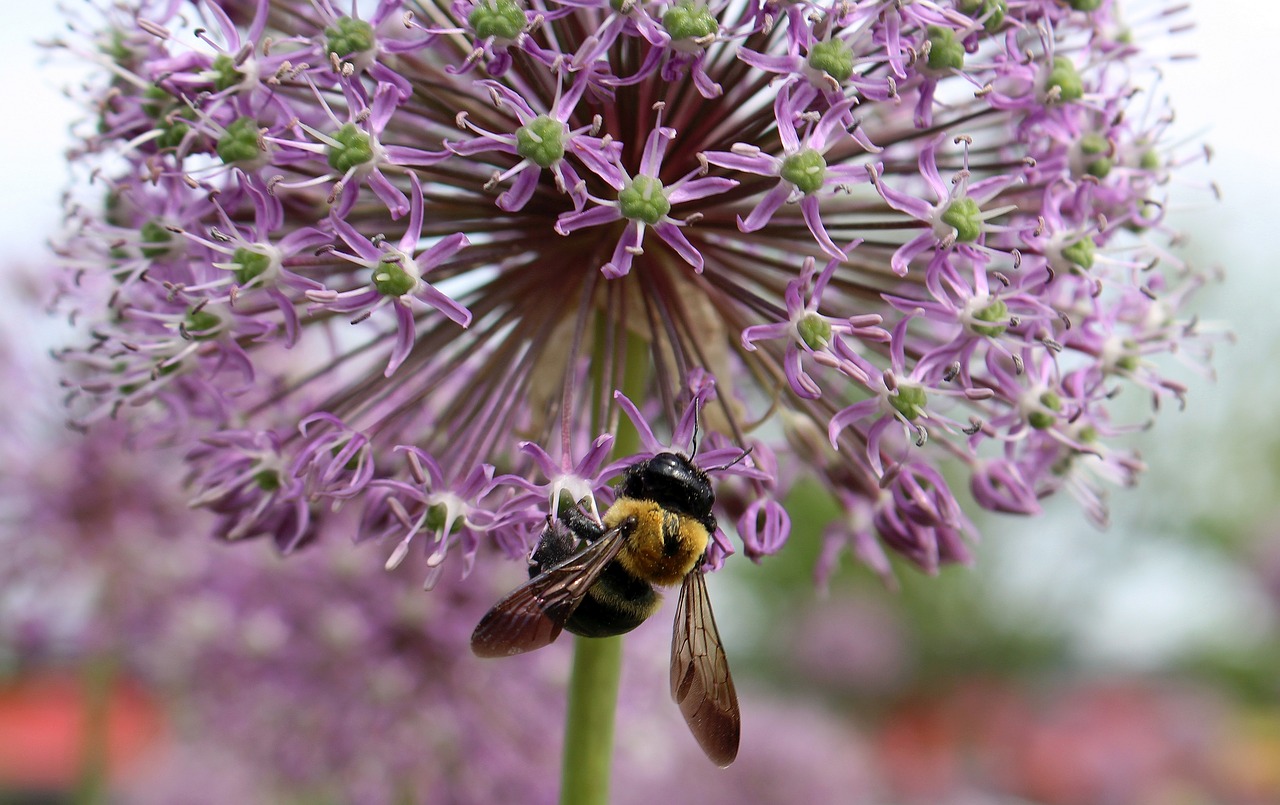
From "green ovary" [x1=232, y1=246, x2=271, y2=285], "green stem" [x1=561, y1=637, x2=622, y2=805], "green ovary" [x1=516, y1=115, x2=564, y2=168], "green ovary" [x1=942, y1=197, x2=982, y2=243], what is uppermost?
"green ovary" [x1=516, y1=115, x2=564, y2=168]

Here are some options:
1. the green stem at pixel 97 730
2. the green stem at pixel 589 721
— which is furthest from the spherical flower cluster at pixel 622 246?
the green stem at pixel 97 730

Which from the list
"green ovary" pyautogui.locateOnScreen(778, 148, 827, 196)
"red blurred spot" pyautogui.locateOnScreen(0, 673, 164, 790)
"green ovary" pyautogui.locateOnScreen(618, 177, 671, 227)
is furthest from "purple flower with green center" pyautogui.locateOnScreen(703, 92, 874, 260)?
"red blurred spot" pyautogui.locateOnScreen(0, 673, 164, 790)

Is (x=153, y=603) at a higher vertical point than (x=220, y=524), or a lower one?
lower

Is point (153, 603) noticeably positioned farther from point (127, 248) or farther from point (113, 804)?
point (113, 804)

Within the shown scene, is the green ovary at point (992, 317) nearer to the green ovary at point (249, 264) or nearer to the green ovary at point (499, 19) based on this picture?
the green ovary at point (499, 19)

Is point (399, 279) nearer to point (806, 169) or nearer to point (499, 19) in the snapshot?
point (499, 19)

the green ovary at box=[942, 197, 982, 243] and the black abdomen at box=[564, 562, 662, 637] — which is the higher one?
the green ovary at box=[942, 197, 982, 243]

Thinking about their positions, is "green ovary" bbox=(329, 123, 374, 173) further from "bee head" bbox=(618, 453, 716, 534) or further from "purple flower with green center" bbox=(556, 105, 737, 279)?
"bee head" bbox=(618, 453, 716, 534)

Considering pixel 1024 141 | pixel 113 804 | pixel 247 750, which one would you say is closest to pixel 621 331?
pixel 1024 141
